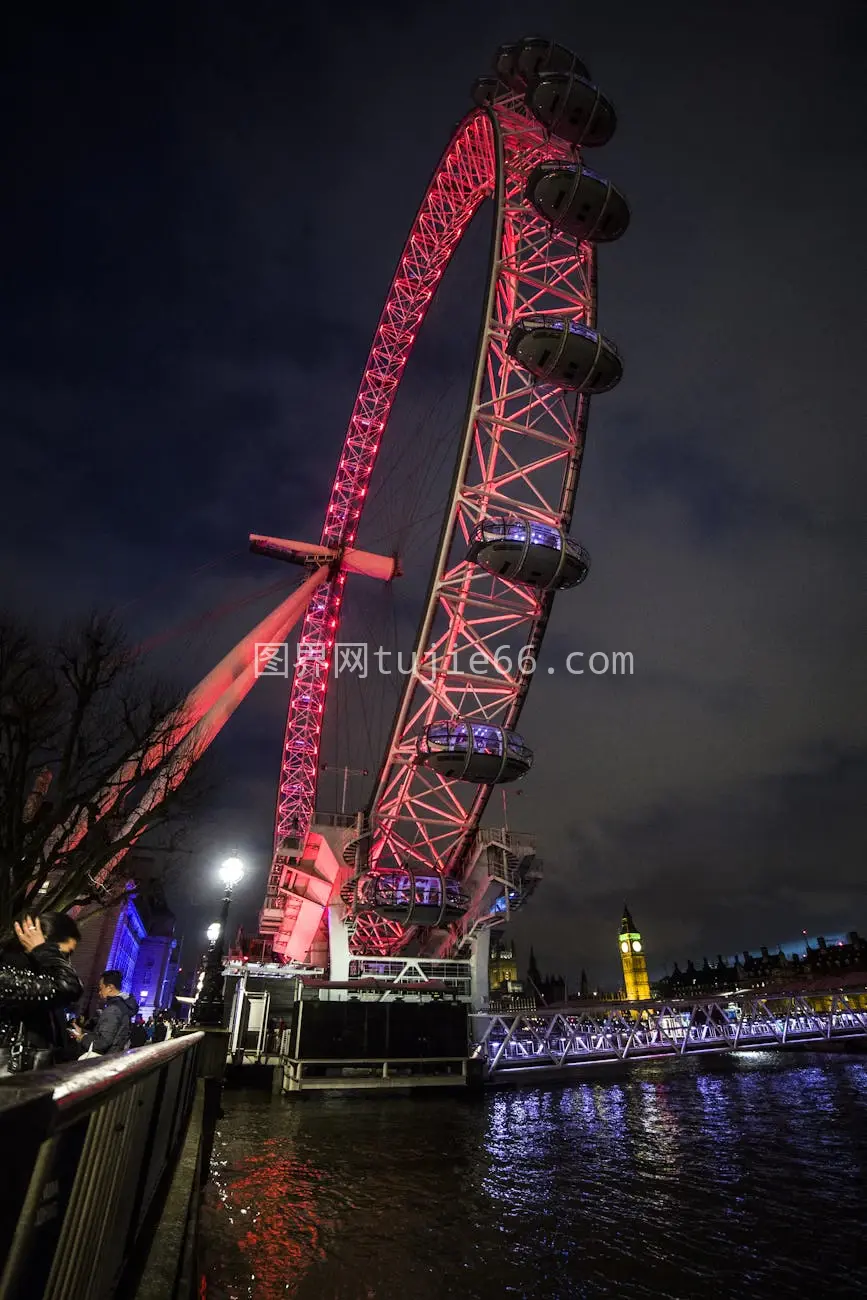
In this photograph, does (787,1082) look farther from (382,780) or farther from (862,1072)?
(382,780)

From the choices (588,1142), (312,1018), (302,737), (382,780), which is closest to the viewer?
(588,1142)

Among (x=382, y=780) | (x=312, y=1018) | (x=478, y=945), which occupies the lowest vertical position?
(x=312, y=1018)

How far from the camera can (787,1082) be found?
104ft

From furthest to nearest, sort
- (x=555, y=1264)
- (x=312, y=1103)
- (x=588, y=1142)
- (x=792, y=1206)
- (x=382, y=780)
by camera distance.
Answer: (x=382, y=780) < (x=312, y=1103) < (x=588, y=1142) < (x=792, y=1206) < (x=555, y=1264)

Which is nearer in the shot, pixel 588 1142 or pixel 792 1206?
pixel 792 1206

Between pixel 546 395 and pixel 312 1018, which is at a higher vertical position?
pixel 546 395

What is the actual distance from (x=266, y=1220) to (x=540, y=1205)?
4421 mm

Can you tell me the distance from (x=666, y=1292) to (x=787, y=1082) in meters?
30.6

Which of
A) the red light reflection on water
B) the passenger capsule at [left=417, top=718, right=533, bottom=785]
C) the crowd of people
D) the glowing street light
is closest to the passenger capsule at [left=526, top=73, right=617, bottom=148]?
the passenger capsule at [left=417, top=718, right=533, bottom=785]

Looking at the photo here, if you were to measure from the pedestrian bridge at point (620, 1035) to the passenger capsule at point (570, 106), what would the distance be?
40727 mm

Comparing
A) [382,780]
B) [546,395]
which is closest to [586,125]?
[546,395]

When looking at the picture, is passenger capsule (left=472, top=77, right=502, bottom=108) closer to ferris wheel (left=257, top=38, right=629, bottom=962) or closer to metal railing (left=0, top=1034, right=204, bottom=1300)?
ferris wheel (left=257, top=38, right=629, bottom=962)

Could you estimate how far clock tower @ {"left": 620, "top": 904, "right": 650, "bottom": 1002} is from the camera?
165 metres

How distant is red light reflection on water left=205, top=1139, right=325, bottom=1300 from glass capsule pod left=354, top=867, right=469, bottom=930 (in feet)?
57.9
